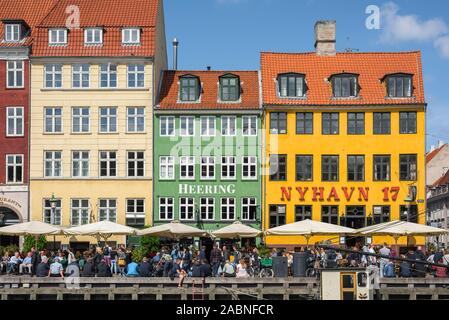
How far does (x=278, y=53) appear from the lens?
2019 inches

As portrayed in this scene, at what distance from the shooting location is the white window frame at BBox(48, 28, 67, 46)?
159 ft

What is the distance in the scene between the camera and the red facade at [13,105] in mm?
48219

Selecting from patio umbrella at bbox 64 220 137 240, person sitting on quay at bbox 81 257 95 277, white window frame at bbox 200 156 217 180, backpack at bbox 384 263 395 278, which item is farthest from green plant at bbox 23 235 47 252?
backpack at bbox 384 263 395 278

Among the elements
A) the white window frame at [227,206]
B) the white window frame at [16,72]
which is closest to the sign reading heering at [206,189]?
the white window frame at [227,206]

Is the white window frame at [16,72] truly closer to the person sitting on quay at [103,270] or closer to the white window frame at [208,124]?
the white window frame at [208,124]

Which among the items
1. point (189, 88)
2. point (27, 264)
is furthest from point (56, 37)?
point (27, 264)

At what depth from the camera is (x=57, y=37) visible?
48688 millimetres

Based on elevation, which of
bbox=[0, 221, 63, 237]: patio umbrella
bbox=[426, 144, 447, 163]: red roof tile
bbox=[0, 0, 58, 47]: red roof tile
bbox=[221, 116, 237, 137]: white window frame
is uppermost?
bbox=[0, 0, 58, 47]: red roof tile

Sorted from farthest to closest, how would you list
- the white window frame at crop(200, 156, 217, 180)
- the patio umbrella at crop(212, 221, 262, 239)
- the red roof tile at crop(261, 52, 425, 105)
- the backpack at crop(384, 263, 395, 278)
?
the red roof tile at crop(261, 52, 425, 105) → the white window frame at crop(200, 156, 217, 180) → the patio umbrella at crop(212, 221, 262, 239) → the backpack at crop(384, 263, 395, 278)

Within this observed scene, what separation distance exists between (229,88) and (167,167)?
583cm

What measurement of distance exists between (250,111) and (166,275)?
19.8m

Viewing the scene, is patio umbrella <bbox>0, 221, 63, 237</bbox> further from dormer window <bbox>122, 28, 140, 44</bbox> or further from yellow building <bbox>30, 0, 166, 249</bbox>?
dormer window <bbox>122, 28, 140, 44</bbox>

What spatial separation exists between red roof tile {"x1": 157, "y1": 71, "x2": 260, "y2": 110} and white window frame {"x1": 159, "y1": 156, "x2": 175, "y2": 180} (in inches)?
113
